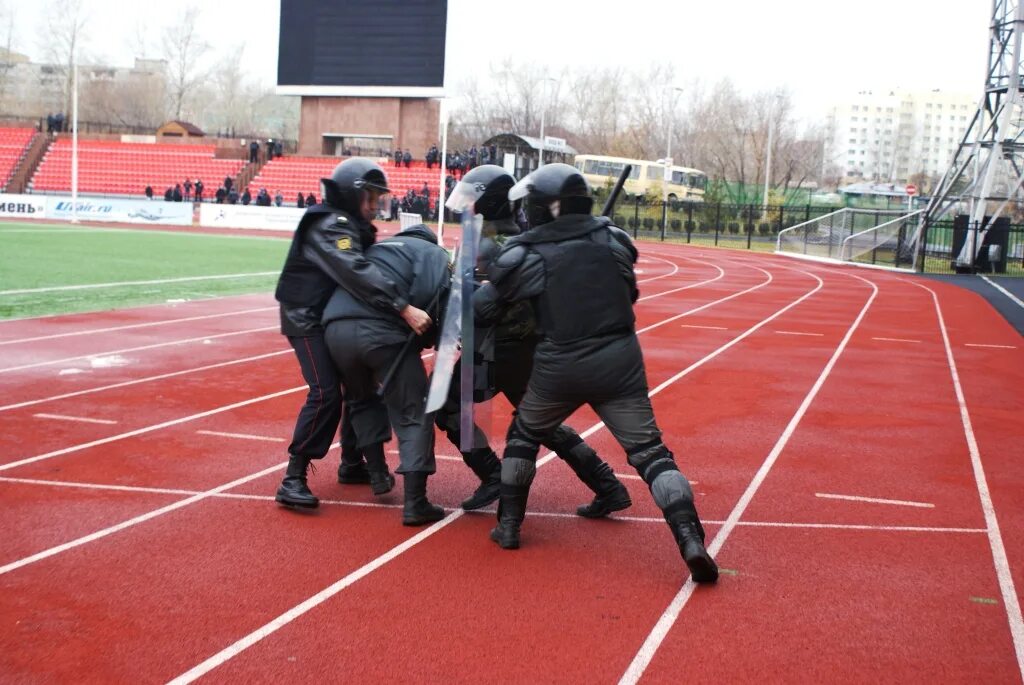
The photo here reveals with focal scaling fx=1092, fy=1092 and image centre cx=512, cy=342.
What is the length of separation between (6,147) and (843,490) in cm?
6025

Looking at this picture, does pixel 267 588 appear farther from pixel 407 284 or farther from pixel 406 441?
pixel 407 284

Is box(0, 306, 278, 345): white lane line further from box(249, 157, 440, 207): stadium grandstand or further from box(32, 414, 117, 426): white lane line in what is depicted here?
box(249, 157, 440, 207): stadium grandstand

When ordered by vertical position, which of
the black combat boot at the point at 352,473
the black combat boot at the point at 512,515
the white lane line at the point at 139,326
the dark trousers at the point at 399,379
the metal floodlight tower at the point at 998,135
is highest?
the metal floodlight tower at the point at 998,135

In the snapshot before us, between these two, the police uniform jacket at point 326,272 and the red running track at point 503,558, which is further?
the police uniform jacket at point 326,272

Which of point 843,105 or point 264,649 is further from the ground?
point 843,105

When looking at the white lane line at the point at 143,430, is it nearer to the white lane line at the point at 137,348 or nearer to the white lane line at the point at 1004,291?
the white lane line at the point at 137,348

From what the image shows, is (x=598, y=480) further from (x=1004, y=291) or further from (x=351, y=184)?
(x=1004, y=291)

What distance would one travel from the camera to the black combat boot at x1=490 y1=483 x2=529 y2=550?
5.52 m

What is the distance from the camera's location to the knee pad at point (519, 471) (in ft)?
18.1

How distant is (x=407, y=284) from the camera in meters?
5.92

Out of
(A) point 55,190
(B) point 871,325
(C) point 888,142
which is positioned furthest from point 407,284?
(C) point 888,142

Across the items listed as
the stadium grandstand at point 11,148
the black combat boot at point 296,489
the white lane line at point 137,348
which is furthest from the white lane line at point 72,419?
the stadium grandstand at point 11,148

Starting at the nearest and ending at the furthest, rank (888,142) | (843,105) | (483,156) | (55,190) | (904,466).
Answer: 1. (904,466)
2. (483,156)
3. (55,190)
4. (888,142)
5. (843,105)

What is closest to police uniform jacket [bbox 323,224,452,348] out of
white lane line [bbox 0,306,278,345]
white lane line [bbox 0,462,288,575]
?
white lane line [bbox 0,462,288,575]
